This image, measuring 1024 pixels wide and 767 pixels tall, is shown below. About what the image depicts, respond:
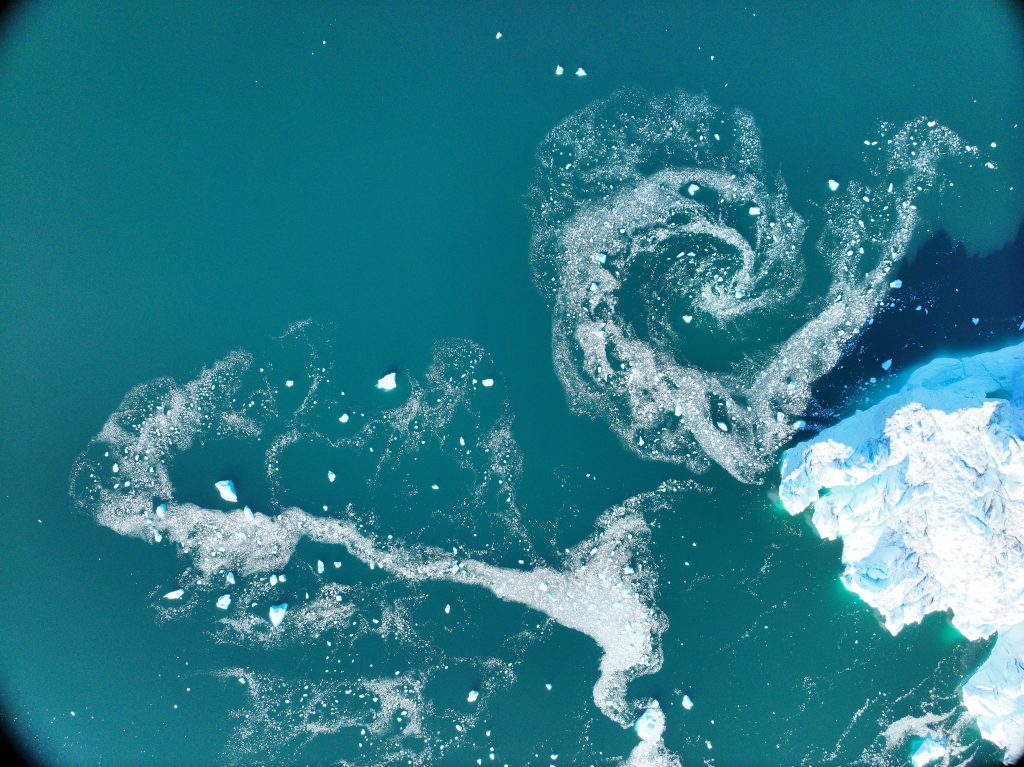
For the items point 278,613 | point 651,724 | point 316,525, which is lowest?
point 651,724

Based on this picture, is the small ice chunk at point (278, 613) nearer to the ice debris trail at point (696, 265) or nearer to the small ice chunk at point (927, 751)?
the ice debris trail at point (696, 265)

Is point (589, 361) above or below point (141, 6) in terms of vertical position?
below

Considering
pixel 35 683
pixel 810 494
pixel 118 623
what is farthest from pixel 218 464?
pixel 810 494

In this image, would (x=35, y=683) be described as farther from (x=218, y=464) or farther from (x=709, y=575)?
(x=709, y=575)

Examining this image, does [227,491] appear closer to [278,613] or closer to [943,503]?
[278,613]

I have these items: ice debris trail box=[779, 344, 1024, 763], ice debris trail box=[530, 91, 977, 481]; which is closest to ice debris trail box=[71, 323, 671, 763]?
ice debris trail box=[530, 91, 977, 481]

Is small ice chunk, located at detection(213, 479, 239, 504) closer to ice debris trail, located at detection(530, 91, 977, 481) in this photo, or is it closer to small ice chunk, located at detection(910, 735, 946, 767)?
ice debris trail, located at detection(530, 91, 977, 481)

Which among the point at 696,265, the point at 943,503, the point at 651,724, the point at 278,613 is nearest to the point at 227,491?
the point at 278,613
